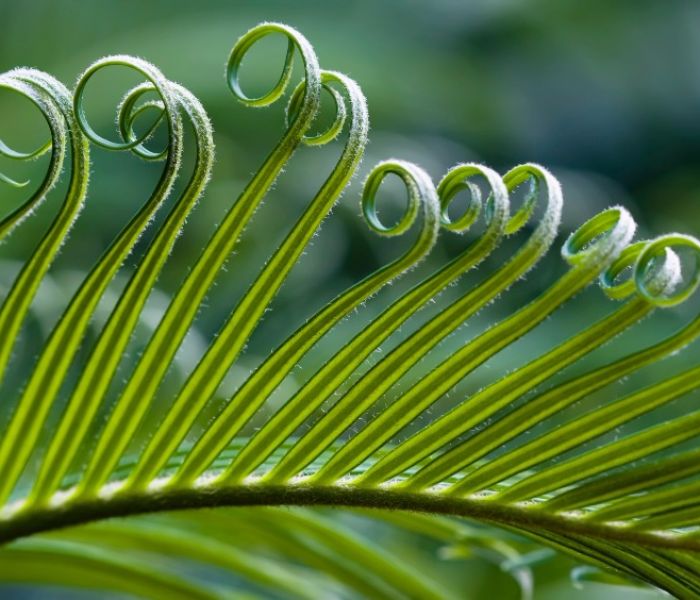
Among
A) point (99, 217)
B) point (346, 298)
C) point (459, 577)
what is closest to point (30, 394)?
point (346, 298)

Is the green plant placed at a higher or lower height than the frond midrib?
higher

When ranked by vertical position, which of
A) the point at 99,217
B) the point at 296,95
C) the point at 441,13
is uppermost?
the point at 441,13

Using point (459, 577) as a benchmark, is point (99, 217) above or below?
above

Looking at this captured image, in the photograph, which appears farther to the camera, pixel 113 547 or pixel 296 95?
pixel 113 547

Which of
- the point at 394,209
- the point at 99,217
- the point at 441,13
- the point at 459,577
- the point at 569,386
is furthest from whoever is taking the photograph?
the point at 441,13

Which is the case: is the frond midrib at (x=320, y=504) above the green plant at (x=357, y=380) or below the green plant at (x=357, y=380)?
below

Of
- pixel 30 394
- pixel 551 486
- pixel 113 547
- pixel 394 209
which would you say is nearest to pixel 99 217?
pixel 394 209

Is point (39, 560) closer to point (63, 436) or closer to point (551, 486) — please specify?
point (63, 436)

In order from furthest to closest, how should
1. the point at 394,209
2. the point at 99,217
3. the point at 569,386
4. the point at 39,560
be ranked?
the point at 394,209, the point at 99,217, the point at 39,560, the point at 569,386
